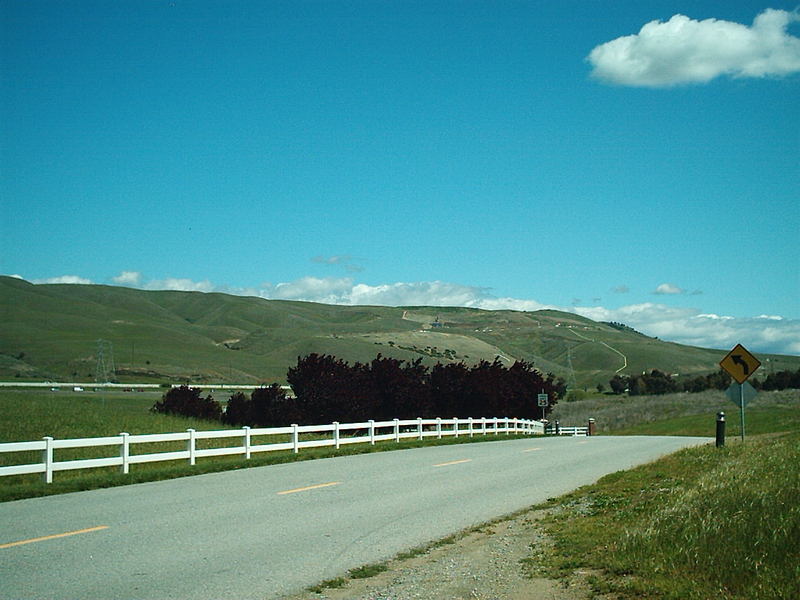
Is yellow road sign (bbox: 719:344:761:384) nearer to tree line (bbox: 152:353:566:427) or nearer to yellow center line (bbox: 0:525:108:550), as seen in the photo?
yellow center line (bbox: 0:525:108:550)

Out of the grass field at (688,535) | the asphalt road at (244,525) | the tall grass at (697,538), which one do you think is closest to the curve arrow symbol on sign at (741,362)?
the asphalt road at (244,525)

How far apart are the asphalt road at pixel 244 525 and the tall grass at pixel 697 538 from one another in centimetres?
199

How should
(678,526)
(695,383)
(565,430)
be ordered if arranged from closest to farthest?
(678,526), (565,430), (695,383)

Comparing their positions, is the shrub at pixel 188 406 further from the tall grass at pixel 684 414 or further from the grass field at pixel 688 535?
the grass field at pixel 688 535

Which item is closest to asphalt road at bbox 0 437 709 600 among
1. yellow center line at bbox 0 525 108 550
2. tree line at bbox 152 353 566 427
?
yellow center line at bbox 0 525 108 550

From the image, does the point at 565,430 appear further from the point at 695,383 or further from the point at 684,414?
the point at 695,383

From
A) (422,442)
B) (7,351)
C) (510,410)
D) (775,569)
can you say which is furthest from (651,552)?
(7,351)

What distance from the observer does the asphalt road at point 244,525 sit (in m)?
8.11

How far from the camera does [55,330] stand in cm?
16662

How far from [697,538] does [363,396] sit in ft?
139

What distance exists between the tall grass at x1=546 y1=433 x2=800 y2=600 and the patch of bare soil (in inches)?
15.2

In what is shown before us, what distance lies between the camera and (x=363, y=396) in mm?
49906

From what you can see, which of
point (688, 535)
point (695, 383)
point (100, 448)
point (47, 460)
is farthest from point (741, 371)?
point (695, 383)

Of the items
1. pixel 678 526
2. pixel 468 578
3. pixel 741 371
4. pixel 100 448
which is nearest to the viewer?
pixel 468 578
